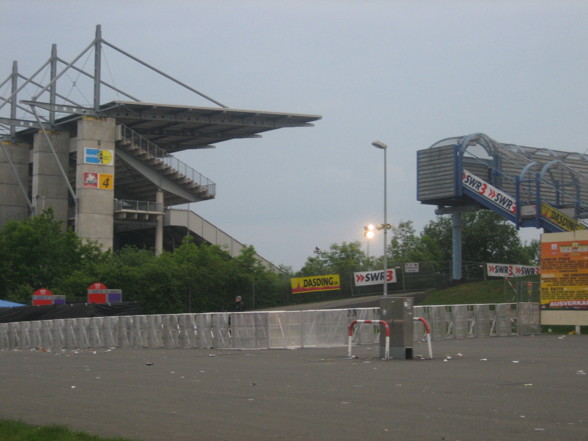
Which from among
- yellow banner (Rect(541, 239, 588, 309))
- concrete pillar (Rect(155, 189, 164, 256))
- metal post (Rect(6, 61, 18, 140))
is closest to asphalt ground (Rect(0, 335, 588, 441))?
yellow banner (Rect(541, 239, 588, 309))

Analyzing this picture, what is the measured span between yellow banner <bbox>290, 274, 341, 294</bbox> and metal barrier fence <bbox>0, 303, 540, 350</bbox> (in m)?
24.3

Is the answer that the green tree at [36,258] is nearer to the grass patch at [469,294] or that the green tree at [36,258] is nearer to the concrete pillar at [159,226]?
the concrete pillar at [159,226]

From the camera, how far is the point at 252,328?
26.8m

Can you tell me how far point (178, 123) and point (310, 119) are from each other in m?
10.9

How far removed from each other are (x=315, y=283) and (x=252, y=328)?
32106 millimetres

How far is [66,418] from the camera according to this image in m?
10.8

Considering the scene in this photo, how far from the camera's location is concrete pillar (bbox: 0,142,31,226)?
76312mm

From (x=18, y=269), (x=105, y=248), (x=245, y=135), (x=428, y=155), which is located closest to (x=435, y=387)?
(x=428, y=155)

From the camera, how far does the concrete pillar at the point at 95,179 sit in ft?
227

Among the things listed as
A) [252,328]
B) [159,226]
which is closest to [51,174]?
[159,226]

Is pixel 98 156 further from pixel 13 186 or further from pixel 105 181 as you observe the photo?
pixel 13 186

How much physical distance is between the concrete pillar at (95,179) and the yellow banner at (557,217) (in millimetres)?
34291

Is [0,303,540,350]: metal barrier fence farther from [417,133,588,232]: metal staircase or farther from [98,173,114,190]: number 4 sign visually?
[98,173,114,190]: number 4 sign

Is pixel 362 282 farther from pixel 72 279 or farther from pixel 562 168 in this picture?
pixel 72 279
